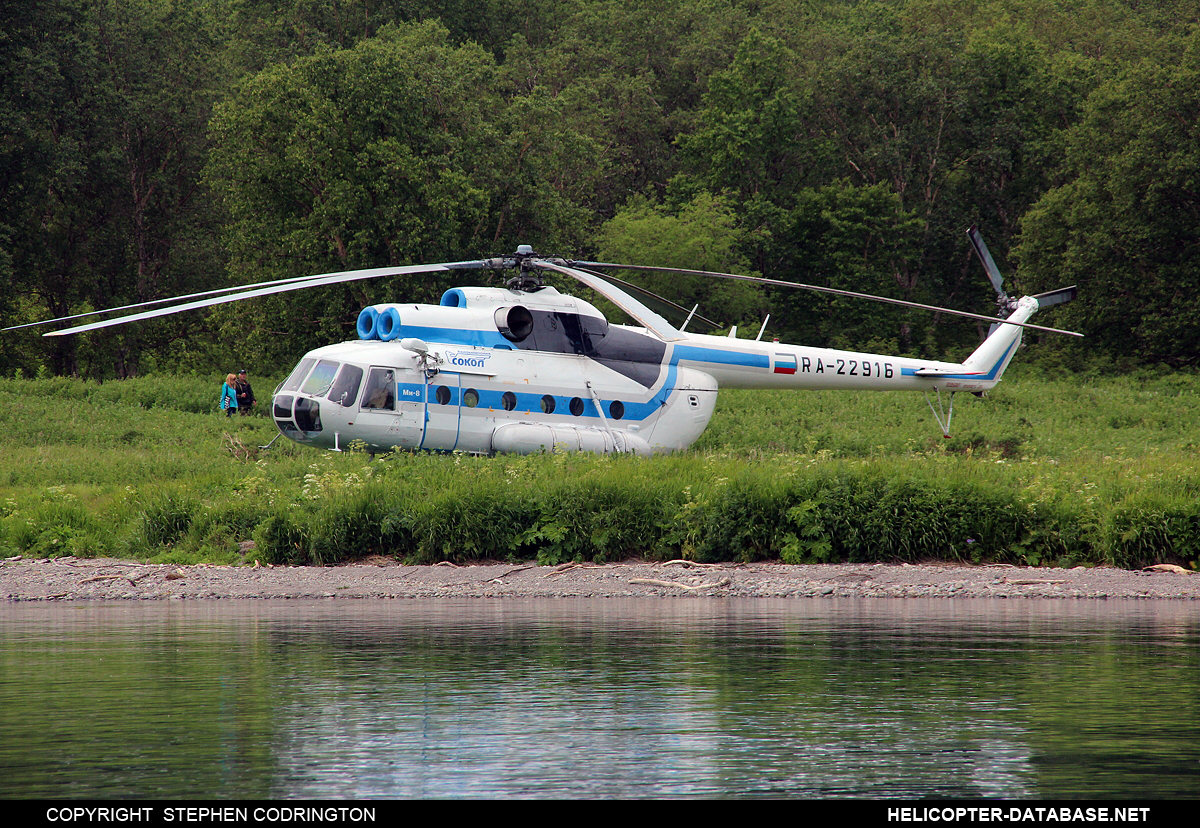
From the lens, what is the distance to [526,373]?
2444cm

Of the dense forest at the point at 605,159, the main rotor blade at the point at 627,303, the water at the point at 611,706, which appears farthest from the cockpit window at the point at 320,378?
the dense forest at the point at 605,159

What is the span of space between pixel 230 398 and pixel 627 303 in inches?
543

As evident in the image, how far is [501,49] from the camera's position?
8200 cm

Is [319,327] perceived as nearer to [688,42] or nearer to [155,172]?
[155,172]

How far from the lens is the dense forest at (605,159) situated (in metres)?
48.7

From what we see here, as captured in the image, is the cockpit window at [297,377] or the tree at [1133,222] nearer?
the cockpit window at [297,377]

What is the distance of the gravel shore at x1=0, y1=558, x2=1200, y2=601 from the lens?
52.4ft

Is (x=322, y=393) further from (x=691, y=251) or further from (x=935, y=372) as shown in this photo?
A: (x=691, y=251)

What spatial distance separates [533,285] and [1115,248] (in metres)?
41.7

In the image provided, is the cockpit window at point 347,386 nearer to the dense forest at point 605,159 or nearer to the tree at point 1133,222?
the dense forest at point 605,159

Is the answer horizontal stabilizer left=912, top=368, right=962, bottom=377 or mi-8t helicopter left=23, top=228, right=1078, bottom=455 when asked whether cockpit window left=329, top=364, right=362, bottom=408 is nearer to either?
mi-8t helicopter left=23, top=228, right=1078, bottom=455

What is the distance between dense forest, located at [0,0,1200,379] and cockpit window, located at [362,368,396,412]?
24370mm

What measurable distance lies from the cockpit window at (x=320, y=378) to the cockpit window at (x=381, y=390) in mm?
653

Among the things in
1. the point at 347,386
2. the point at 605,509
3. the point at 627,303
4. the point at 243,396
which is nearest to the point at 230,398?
the point at 243,396
